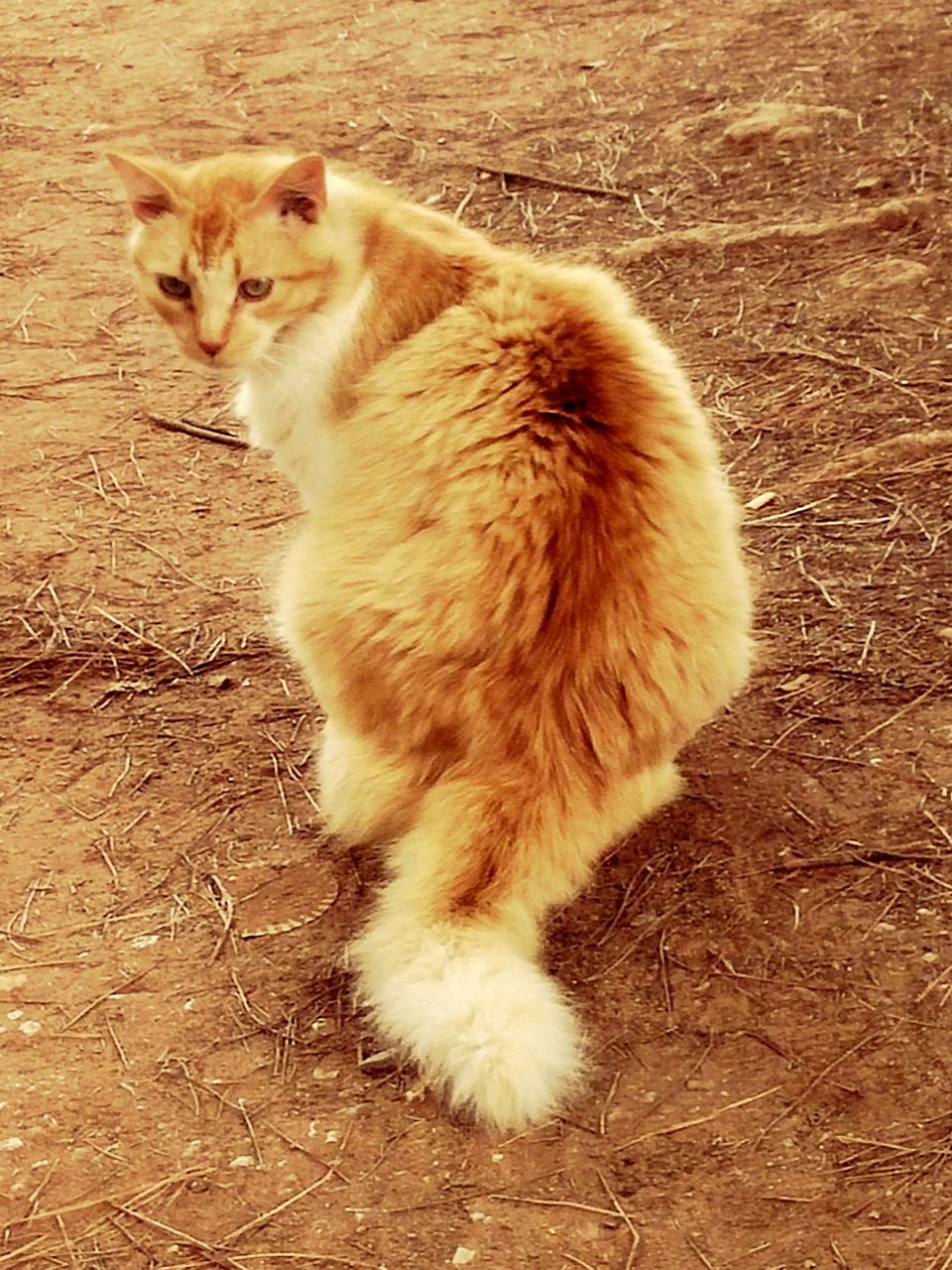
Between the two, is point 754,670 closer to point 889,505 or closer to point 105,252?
point 889,505

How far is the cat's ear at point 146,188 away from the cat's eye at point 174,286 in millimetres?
124

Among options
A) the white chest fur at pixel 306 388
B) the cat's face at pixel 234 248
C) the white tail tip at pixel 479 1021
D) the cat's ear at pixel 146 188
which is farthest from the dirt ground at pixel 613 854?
the cat's ear at pixel 146 188

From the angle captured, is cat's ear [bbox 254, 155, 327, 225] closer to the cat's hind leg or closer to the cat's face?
the cat's face

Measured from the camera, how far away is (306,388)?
2.98 meters

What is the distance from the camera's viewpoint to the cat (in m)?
2.56

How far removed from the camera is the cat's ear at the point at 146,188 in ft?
9.37

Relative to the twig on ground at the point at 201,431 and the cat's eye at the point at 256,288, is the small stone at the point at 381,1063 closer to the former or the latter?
the cat's eye at the point at 256,288

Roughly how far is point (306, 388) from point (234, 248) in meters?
0.32

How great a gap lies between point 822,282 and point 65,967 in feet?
11.7

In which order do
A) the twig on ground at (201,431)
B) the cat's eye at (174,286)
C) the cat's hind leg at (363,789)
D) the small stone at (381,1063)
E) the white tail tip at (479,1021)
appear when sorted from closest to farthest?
the white tail tip at (479,1021)
the small stone at (381,1063)
the cat's hind leg at (363,789)
the cat's eye at (174,286)
the twig on ground at (201,431)

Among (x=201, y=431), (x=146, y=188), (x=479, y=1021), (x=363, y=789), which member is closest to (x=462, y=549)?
(x=363, y=789)

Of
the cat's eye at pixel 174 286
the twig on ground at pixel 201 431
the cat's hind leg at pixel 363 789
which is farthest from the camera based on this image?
the twig on ground at pixel 201 431

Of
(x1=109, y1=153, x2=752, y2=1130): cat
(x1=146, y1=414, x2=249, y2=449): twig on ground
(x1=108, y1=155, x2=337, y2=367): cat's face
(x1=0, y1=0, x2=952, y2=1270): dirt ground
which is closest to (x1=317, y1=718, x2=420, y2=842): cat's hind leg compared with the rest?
(x1=109, y1=153, x2=752, y2=1130): cat

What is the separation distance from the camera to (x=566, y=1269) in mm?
2209
